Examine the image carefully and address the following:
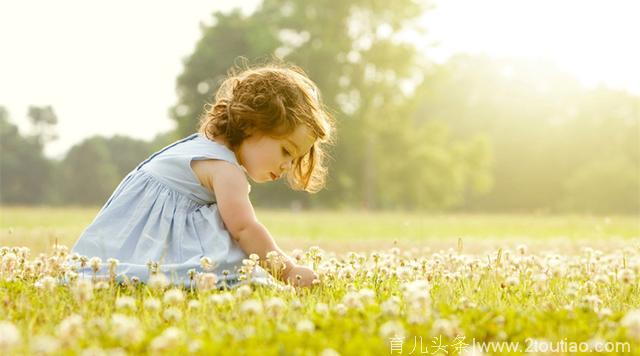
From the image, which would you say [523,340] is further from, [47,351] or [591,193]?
[591,193]

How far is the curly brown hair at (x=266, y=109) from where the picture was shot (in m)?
5.85

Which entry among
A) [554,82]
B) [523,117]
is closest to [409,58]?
[523,117]

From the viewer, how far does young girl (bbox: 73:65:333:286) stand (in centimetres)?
526

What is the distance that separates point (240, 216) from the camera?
5.25m

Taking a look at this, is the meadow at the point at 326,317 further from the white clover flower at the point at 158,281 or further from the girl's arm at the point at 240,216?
the girl's arm at the point at 240,216

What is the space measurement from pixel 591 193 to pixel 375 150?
60.4ft

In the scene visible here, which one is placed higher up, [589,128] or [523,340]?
[589,128]

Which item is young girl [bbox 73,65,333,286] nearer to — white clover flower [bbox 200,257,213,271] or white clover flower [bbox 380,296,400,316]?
white clover flower [bbox 200,257,213,271]

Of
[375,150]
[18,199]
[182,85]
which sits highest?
[182,85]

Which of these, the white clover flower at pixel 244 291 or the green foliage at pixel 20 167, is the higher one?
the green foliage at pixel 20 167

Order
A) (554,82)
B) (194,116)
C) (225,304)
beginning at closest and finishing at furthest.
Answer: (225,304) → (194,116) → (554,82)

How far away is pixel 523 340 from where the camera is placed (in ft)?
11.2

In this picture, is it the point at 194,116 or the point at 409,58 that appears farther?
the point at 194,116

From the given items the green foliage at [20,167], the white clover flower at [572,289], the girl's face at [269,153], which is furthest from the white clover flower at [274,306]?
the green foliage at [20,167]
